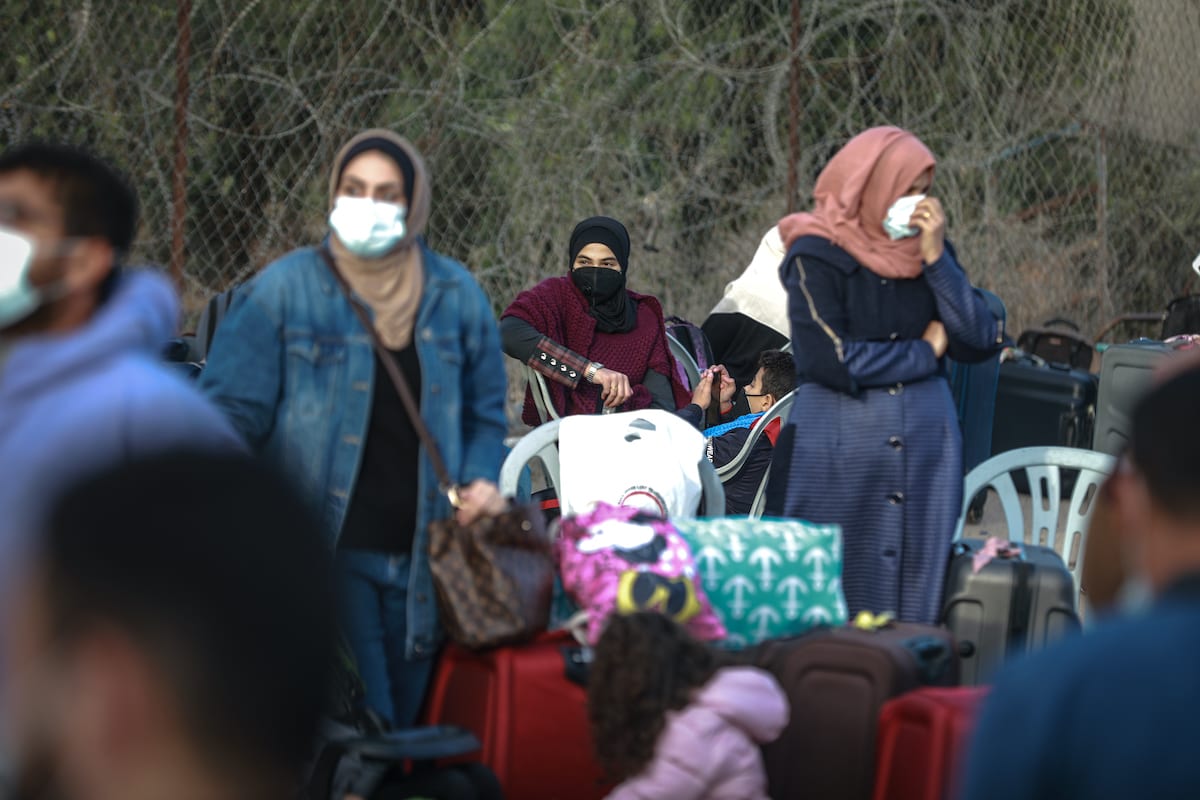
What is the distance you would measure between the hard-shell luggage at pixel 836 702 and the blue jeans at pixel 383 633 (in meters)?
0.76

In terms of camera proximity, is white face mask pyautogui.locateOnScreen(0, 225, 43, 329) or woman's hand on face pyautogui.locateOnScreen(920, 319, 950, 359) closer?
white face mask pyautogui.locateOnScreen(0, 225, 43, 329)

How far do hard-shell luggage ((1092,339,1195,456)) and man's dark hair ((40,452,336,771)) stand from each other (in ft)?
18.8

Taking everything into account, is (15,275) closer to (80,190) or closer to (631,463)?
(80,190)

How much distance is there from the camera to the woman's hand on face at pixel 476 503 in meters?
3.32

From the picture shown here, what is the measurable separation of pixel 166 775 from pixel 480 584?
7.53 ft

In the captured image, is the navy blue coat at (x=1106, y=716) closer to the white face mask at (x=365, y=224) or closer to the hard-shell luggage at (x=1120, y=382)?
the white face mask at (x=365, y=224)

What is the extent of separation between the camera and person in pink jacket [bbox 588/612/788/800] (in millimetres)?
3133

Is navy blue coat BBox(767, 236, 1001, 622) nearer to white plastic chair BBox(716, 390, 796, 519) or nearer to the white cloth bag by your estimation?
the white cloth bag

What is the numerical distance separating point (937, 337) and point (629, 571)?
127cm

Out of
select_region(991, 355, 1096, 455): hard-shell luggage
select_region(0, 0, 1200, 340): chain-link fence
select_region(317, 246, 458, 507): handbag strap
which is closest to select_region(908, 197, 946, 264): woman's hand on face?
select_region(317, 246, 458, 507): handbag strap

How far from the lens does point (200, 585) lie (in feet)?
3.32

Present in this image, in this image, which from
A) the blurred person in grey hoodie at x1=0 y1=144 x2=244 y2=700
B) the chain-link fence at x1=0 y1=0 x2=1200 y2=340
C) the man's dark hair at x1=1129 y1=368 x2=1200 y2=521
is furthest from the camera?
the chain-link fence at x1=0 y1=0 x2=1200 y2=340

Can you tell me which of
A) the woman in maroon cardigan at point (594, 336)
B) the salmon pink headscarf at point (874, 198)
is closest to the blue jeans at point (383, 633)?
the salmon pink headscarf at point (874, 198)

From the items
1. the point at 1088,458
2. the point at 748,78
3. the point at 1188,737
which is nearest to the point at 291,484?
the point at 1188,737
